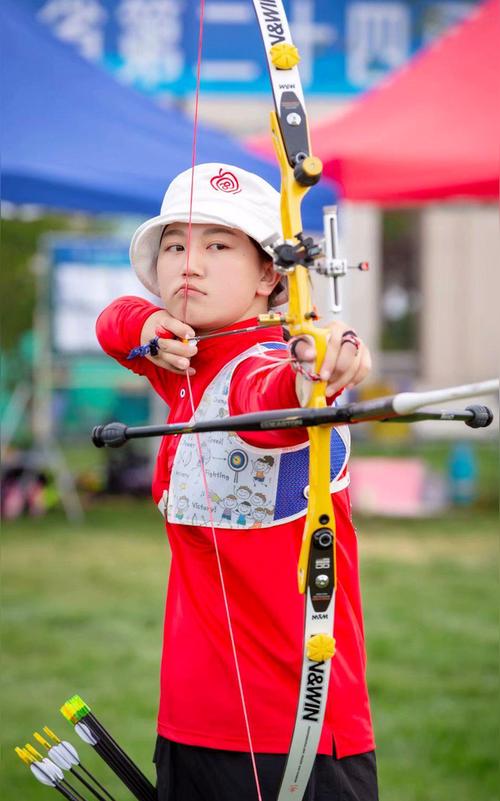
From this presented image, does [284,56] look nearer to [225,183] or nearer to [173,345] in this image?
[225,183]

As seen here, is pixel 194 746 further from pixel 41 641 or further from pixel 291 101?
pixel 41 641

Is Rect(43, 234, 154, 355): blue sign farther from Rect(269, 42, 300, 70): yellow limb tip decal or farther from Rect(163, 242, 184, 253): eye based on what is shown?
Rect(269, 42, 300, 70): yellow limb tip decal

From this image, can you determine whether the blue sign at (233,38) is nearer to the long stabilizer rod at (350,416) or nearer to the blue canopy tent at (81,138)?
the blue canopy tent at (81,138)

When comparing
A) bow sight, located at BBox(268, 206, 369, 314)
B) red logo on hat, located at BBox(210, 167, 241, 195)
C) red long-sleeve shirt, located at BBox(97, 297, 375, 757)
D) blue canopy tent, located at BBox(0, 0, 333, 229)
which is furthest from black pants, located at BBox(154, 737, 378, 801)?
blue canopy tent, located at BBox(0, 0, 333, 229)

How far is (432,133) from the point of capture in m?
4.30

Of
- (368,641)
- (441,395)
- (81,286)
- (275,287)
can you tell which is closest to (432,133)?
(368,641)

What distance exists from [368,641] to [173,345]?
281cm

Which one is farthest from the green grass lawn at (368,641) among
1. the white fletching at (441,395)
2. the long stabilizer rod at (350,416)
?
the white fletching at (441,395)

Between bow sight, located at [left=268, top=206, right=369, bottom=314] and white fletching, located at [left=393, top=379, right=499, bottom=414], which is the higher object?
bow sight, located at [left=268, top=206, right=369, bottom=314]

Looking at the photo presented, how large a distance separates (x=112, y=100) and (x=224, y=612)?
2.68 m

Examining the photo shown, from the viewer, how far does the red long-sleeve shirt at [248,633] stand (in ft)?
4.50

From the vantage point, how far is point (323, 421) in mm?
1151

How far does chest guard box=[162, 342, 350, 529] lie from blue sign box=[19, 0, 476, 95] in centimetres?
460

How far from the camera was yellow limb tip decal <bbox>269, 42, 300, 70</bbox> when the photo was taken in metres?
1.33
